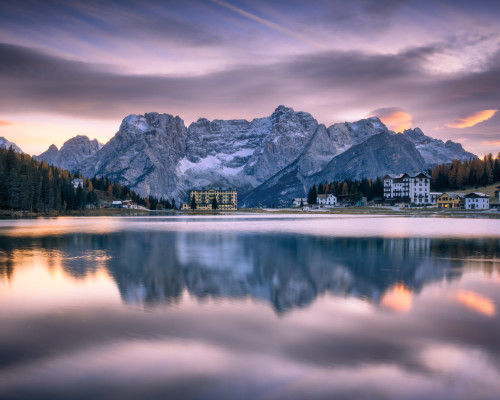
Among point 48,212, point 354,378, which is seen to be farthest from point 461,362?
point 48,212

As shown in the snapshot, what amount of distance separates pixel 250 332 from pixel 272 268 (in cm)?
1619

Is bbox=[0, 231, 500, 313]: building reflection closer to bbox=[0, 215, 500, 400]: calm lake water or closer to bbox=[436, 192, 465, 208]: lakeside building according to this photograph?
bbox=[0, 215, 500, 400]: calm lake water

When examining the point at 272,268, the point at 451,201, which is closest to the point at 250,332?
the point at 272,268

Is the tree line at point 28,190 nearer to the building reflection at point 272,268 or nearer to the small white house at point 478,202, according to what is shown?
the building reflection at point 272,268

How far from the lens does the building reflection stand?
22.8 m

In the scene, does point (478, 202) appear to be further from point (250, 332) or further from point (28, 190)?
point (250, 332)

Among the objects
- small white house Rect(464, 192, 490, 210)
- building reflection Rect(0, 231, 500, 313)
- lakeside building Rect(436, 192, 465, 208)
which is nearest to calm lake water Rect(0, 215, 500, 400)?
building reflection Rect(0, 231, 500, 313)

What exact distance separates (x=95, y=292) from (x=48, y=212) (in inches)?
6416

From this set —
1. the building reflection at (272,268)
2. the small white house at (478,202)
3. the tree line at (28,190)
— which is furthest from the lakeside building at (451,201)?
the tree line at (28,190)

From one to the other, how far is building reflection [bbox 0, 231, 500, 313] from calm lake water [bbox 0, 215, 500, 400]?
22 centimetres

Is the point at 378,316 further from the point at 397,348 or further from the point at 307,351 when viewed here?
the point at 307,351

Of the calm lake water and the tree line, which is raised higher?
the tree line

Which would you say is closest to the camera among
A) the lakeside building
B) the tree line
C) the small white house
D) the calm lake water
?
the calm lake water

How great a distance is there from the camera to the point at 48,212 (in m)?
170
